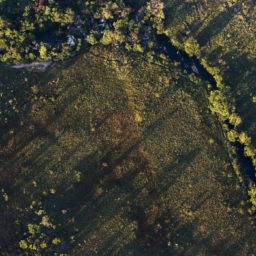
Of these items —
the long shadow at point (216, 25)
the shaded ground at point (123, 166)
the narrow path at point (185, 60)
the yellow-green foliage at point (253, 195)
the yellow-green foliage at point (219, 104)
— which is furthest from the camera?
the long shadow at point (216, 25)

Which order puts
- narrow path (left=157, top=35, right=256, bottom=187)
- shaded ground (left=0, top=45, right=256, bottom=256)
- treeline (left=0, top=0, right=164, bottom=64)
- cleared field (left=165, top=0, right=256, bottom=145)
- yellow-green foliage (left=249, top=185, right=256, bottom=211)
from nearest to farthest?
1. shaded ground (left=0, top=45, right=256, bottom=256)
2. yellow-green foliage (left=249, top=185, right=256, bottom=211)
3. treeline (left=0, top=0, right=164, bottom=64)
4. cleared field (left=165, top=0, right=256, bottom=145)
5. narrow path (left=157, top=35, right=256, bottom=187)

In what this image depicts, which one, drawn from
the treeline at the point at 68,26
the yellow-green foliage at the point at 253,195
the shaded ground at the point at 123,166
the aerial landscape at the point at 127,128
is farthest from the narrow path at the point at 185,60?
the yellow-green foliage at the point at 253,195

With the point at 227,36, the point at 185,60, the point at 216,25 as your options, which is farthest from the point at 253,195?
the point at 216,25

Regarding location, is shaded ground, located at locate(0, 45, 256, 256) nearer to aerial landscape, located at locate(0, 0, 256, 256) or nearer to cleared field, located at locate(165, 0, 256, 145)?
aerial landscape, located at locate(0, 0, 256, 256)

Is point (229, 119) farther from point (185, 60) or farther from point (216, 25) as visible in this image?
point (216, 25)

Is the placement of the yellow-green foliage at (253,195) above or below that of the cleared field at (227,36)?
below

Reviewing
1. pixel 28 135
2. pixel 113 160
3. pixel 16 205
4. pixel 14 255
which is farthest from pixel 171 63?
pixel 14 255

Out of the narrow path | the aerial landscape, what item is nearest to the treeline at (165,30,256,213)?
the aerial landscape

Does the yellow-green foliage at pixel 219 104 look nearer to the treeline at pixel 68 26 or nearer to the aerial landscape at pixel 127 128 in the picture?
the aerial landscape at pixel 127 128

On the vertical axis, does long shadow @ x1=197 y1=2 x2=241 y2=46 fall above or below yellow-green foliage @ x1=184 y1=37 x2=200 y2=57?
above
